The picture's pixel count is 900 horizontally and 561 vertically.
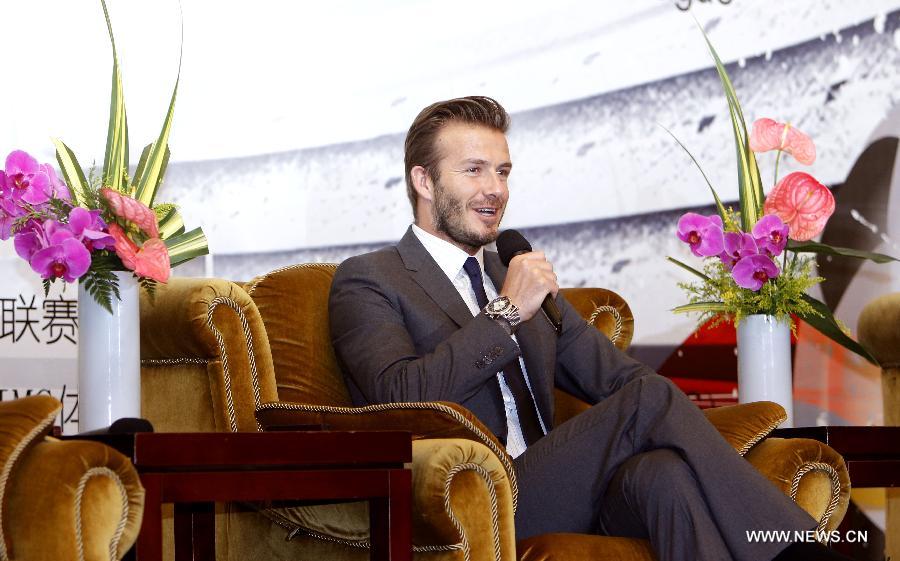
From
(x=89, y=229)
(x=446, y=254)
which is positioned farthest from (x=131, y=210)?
(x=446, y=254)

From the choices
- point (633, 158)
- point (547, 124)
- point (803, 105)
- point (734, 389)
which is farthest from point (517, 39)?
point (734, 389)

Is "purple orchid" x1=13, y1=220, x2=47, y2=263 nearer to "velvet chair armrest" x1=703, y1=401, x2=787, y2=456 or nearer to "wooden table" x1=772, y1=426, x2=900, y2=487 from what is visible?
"velvet chair armrest" x1=703, y1=401, x2=787, y2=456

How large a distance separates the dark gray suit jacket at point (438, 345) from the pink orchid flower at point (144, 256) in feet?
1.59

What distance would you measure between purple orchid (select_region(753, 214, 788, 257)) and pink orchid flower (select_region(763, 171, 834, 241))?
7 centimetres

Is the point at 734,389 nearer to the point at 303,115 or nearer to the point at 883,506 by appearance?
the point at 883,506

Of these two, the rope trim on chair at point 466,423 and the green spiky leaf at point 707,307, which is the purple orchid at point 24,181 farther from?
the green spiky leaf at point 707,307

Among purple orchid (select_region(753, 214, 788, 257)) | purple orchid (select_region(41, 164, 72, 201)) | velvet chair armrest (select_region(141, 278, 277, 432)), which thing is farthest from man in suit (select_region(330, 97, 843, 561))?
purple orchid (select_region(41, 164, 72, 201))

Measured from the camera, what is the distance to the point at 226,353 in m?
2.27

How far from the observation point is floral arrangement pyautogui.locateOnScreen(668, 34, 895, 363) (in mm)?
2652

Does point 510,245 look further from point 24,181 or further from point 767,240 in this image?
point 24,181

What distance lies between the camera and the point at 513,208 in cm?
371

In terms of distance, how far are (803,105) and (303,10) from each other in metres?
1.60

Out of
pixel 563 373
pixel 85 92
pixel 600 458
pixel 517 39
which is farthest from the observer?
pixel 517 39

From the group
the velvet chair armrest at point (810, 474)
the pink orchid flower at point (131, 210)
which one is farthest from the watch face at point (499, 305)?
the pink orchid flower at point (131, 210)
